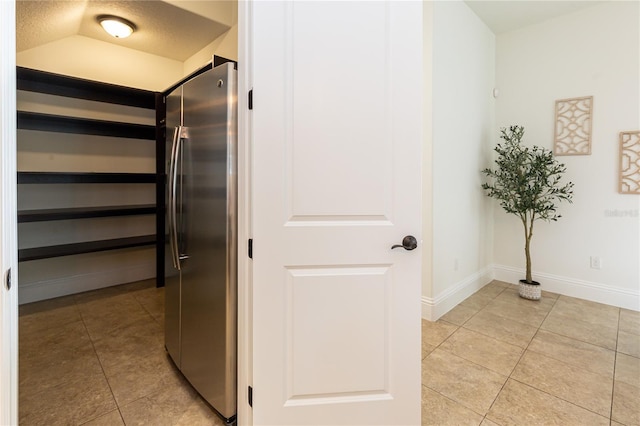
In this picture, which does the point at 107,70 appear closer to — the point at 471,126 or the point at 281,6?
the point at 281,6

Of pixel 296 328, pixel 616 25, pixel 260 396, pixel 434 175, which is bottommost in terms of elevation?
pixel 260 396

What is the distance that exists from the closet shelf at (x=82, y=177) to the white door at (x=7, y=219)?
244cm

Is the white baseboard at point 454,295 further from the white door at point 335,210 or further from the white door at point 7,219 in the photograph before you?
the white door at point 7,219

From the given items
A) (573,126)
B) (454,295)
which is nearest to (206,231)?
(454,295)

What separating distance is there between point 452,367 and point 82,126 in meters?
4.05

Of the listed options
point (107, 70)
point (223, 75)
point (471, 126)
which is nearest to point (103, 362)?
point (223, 75)

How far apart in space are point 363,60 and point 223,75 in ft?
2.20

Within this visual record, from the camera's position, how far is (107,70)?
3525mm

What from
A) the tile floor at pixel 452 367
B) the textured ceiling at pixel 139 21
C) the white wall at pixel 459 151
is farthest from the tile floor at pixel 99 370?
the textured ceiling at pixel 139 21

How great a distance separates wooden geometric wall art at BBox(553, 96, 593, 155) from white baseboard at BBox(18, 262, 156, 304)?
4961 millimetres

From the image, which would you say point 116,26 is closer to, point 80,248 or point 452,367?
point 80,248

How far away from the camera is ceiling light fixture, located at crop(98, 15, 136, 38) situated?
2.96 m

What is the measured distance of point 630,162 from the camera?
2.97m

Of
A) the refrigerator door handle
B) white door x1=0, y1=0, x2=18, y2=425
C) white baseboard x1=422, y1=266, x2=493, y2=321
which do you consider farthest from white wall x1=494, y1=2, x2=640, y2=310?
white door x1=0, y1=0, x2=18, y2=425
